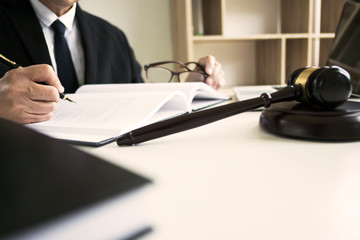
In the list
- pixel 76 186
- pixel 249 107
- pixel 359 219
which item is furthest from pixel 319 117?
pixel 76 186

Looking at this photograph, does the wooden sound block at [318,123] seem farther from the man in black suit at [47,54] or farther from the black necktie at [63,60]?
the black necktie at [63,60]

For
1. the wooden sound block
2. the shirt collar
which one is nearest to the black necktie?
the shirt collar

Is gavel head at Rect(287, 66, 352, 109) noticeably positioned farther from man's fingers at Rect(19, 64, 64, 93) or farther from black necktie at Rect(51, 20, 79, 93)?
black necktie at Rect(51, 20, 79, 93)

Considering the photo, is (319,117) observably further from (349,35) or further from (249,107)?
(349,35)

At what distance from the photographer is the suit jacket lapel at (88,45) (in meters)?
1.12

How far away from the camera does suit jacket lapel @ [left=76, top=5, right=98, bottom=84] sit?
3.67 ft

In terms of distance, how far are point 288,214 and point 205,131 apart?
271mm

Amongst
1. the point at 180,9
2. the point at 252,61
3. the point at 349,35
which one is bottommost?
the point at 252,61

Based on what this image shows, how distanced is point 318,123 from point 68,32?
3.65ft

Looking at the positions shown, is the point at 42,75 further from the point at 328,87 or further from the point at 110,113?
the point at 328,87

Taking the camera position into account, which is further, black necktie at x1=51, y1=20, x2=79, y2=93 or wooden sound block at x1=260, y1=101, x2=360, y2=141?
black necktie at x1=51, y1=20, x2=79, y2=93

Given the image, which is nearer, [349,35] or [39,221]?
[39,221]

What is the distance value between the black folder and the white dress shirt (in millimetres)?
996

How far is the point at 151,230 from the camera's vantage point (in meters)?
0.17
